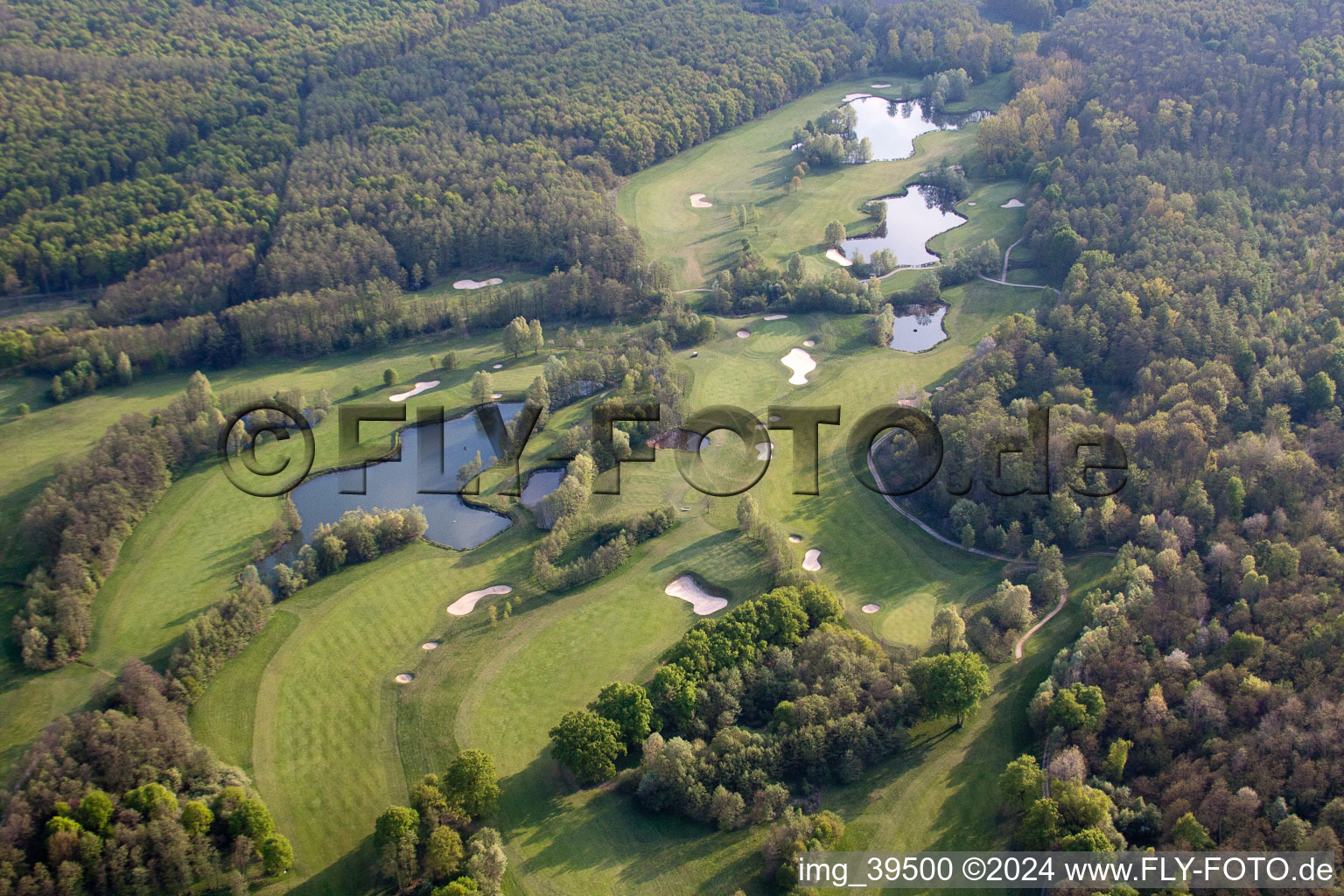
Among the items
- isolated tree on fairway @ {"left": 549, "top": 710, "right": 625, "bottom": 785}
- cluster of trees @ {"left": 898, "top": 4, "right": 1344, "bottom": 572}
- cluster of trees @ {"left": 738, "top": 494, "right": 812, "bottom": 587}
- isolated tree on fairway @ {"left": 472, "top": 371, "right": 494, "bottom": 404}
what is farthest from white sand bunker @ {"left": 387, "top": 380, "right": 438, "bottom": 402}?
cluster of trees @ {"left": 898, "top": 4, "right": 1344, "bottom": 572}

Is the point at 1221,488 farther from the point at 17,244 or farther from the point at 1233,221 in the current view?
the point at 17,244

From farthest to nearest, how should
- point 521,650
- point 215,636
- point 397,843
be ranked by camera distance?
1. point 521,650
2. point 215,636
3. point 397,843

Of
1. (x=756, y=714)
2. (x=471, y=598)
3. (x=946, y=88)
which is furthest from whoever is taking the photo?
(x=946, y=88)

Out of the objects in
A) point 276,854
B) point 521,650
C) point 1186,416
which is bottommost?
point 276,854

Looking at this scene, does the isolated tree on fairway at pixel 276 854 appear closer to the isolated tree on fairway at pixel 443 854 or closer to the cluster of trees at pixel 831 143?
the isolated tree on fairway at pixel 443 854

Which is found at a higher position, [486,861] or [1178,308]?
[1178,308]
